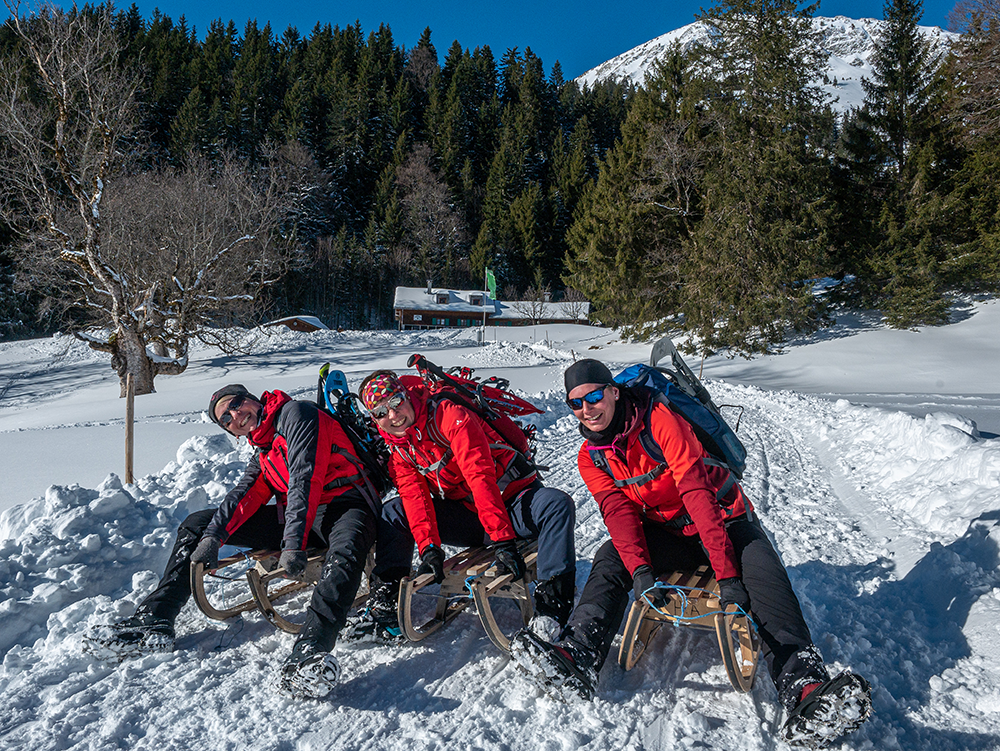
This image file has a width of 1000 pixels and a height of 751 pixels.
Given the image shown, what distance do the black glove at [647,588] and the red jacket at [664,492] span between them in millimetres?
49

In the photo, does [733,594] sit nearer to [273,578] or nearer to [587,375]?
[587,375]

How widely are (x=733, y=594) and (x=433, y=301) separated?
48.5 meters

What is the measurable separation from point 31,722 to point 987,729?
4028 mm

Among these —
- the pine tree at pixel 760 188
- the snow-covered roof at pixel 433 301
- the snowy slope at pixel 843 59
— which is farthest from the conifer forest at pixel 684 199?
the snow-covered roof at pixel 433 301

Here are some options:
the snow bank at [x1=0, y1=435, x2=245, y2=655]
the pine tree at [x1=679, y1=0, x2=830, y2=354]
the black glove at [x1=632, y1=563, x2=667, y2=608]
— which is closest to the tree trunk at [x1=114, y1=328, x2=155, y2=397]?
the snow bank at [x1=0, y1=435, x2=245, y2=655]

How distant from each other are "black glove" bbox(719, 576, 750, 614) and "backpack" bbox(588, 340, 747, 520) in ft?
1.37

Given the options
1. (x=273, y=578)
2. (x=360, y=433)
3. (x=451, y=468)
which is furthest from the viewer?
(x=360, y=433)

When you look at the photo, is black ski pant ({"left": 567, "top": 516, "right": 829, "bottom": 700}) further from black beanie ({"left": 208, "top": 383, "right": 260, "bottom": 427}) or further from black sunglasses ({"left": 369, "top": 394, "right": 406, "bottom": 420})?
black beanie ({"left": 208, "top": 383, "right": 260, "bottom": 427})

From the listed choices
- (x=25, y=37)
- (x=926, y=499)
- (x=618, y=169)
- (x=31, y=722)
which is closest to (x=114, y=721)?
(x=31, y=722)

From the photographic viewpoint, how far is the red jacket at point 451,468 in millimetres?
3080

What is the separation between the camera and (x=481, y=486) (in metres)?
3.07

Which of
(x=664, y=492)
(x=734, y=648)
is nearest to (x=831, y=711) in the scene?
(x=734, y=648)

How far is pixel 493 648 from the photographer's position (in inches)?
120

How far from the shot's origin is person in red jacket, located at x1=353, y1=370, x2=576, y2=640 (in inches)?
120
